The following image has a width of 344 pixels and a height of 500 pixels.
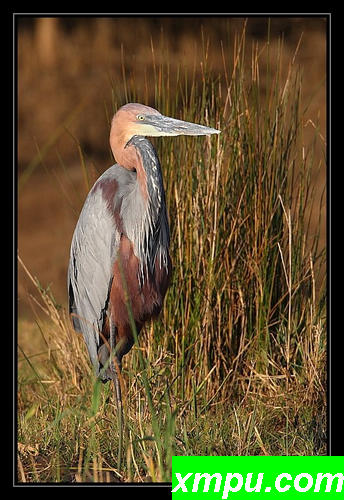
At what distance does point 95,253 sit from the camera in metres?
2.93

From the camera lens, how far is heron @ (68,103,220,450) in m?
2.85

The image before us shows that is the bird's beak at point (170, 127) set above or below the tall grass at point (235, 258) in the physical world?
above

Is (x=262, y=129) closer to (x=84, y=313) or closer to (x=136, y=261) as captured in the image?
(x=136, y=261)

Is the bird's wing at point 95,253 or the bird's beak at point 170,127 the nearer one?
the bird's beak at point 170,127

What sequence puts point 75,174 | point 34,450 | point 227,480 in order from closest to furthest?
point 227,480 < point 34,450 < point 75,174

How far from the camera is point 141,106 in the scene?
2.83m

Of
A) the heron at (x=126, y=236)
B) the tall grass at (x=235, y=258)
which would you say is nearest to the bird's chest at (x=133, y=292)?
the heron at (x=126, y=236)

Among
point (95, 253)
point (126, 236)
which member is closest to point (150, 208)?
point (126, 236)

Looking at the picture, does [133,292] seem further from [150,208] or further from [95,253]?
[150,208]

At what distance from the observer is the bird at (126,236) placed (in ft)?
9.34

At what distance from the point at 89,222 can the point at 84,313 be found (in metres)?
0.35

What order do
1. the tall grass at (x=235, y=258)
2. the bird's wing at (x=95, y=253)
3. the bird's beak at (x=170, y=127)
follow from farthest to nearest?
1. the tall grass at (x=235, y=258)
2. the bird's wing at (x=95, y=253)
3. the bird's beak at (x=170, y=127)

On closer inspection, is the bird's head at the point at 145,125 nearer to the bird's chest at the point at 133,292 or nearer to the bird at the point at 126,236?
the bird at the point at 126,236

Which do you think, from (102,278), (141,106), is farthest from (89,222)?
(141,106)
